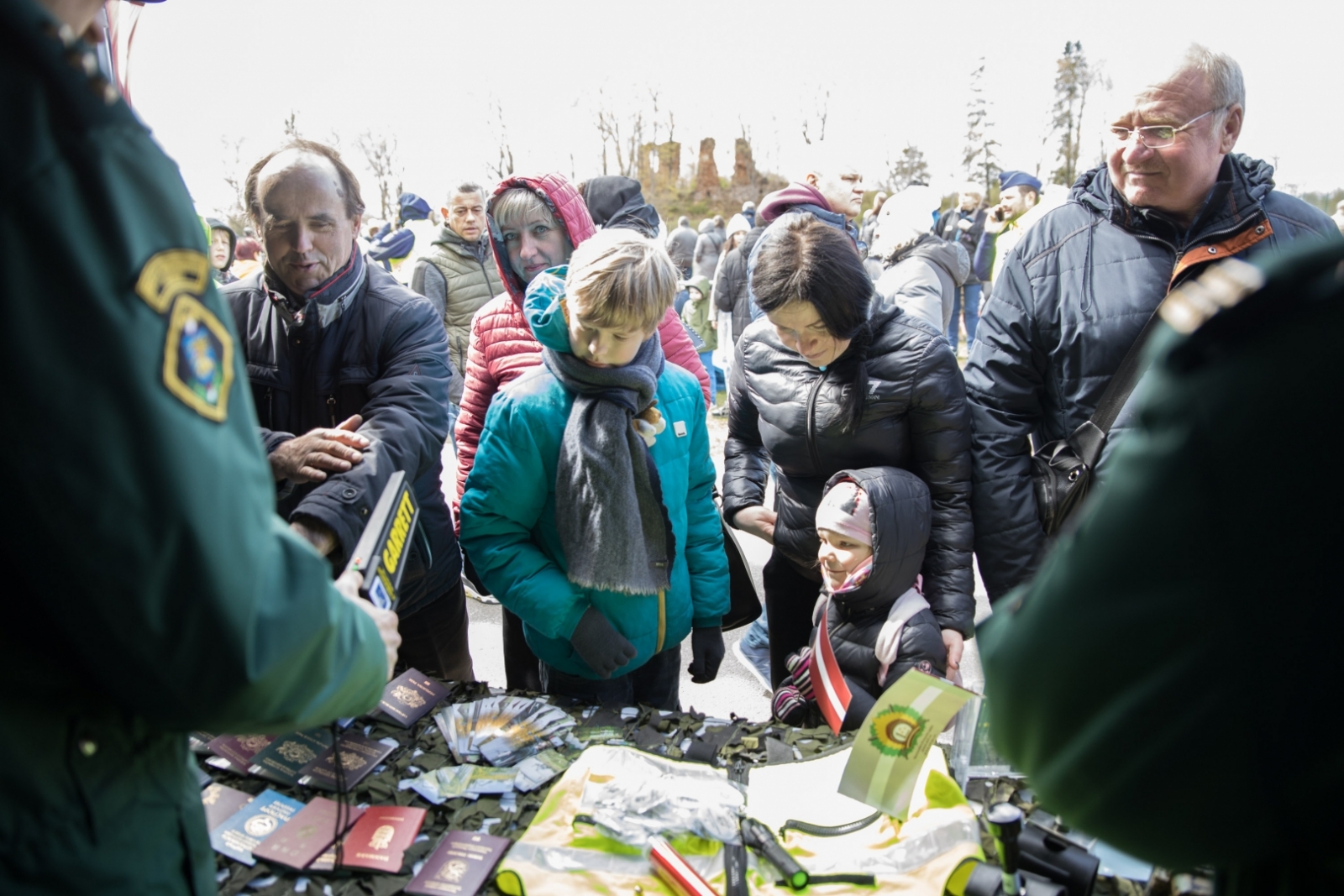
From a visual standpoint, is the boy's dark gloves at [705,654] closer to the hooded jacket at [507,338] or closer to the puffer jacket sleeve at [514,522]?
the puffer jacket sleeve at [514,522]

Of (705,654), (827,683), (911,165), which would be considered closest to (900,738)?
(827,683)

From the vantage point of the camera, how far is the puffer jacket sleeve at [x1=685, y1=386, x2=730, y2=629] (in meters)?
2.24

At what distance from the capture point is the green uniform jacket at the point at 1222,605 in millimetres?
558

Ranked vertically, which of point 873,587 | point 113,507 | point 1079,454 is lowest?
point 873,587

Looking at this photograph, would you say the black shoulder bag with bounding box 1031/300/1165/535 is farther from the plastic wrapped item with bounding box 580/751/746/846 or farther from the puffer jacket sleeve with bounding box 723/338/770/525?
the plastic wrapped item with bounding box 580/751/746/846

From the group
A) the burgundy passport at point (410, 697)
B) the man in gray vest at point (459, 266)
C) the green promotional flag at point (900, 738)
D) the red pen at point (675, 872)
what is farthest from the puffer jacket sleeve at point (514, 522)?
the man in gray vest at point (459, 266)

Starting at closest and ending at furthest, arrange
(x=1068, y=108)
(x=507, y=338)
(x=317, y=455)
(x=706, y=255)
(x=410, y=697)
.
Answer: (x=317, y=455) < (x=410, y=697) < (x=507, y=338) < (x=706, y=255) < (x=1068, y=108)

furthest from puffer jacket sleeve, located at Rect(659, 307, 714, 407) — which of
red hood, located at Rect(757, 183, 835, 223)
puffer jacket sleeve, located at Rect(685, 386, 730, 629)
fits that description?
red hood, located at Rect(757, 183, 835, 223)

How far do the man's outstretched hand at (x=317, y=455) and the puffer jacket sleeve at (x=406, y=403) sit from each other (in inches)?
0.8

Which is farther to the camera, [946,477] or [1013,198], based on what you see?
[1013,198]

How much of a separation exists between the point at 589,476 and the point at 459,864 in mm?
871

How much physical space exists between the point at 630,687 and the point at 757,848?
84 centimetres

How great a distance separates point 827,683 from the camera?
178cm

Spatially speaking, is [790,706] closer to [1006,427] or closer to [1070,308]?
[1006,427]
